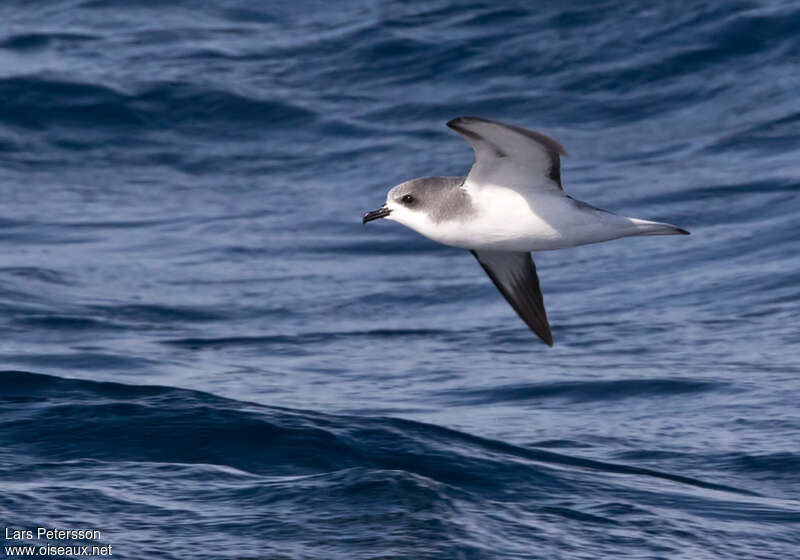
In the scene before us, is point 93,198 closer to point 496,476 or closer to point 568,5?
point 568,5

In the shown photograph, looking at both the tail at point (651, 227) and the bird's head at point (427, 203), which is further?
the bird's head at point (427, 203)

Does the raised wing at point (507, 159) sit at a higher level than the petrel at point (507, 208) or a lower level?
higher

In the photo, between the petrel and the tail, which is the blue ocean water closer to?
the petrel

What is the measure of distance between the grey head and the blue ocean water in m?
2.43

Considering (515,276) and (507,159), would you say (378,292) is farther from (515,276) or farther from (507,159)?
(507,159)

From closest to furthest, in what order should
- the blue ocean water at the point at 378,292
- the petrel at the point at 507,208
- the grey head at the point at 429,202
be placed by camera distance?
the petrel at the point at 507,208 < the grey head at the point at 429,202 < the blue ocean water at the point at 378,292

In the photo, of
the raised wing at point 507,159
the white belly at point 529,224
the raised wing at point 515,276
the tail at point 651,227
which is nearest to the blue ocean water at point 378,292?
the raised wing at point 515,276

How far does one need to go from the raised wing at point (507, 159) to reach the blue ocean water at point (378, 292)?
2753mm

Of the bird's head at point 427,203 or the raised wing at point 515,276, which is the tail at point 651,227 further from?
the raised wing at point 515,276

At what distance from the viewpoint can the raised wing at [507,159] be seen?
8.68 m

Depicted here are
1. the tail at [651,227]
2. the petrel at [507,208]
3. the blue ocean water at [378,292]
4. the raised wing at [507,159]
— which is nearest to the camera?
the raised wing at [507,159]

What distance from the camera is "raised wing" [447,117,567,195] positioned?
8680 millimetres

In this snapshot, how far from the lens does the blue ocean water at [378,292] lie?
10.9 meters

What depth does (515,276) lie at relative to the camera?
11102 mm
